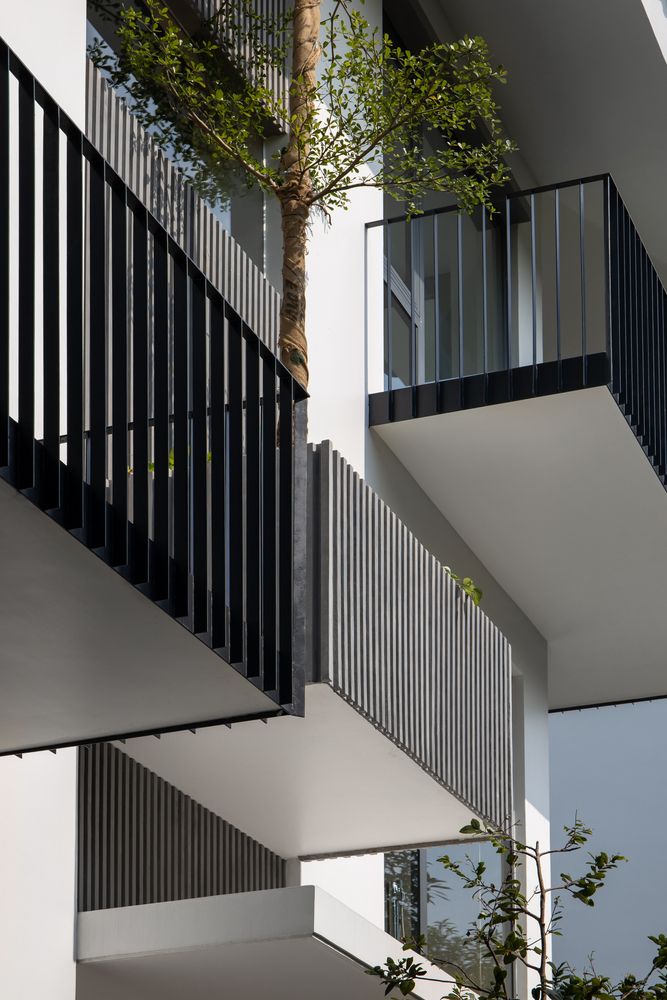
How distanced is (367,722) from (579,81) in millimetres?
8202

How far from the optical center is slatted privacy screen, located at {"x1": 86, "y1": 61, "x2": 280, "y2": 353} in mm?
8773

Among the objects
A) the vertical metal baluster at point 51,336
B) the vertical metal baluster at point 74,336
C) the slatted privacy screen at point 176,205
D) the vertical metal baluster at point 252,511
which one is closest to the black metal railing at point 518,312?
the slatted privacy screen at point 176,205

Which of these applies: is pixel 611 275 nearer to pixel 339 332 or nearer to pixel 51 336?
pixel 339 332

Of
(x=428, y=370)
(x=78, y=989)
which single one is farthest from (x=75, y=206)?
(x=428, y=370)

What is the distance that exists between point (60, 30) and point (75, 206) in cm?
361

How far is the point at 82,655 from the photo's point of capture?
17.6ft

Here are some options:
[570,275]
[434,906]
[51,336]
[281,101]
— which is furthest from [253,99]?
[570,275]

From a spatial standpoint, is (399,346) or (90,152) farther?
(399,346)

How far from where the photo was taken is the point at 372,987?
28.8 ft

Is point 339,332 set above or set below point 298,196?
above

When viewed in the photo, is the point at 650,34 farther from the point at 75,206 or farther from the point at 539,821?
the point at 75,206

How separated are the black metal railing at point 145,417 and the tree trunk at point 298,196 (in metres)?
2.45

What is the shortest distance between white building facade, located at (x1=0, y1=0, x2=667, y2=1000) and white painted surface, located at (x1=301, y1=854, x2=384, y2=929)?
0.03 m

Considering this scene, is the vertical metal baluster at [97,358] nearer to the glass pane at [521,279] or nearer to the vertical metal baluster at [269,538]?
the vertical metal baluster at [269,538]
